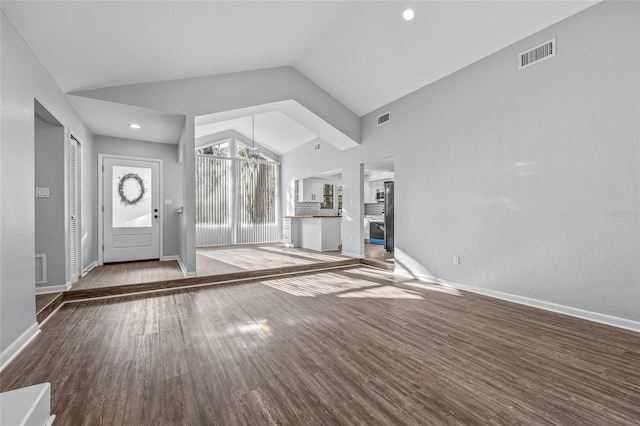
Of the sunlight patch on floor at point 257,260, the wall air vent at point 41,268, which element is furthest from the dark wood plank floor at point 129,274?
the sunlight patch on floor at point 257,260

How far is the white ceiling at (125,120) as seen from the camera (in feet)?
13.6

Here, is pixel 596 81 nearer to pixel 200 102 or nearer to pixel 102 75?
pixel 200 102

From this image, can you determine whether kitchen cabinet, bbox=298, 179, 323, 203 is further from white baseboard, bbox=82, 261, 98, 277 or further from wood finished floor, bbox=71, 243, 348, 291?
white baseboard, bbox=82, 261, 98, 277

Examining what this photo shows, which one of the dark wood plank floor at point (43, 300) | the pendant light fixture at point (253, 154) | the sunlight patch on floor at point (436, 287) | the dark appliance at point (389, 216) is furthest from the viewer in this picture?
the dark appliance at point (389, 216)

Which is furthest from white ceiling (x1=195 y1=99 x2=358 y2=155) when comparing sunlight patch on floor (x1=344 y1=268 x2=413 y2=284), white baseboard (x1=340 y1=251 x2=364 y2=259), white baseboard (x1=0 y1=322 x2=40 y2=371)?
white baseboard (x1=0 y1=322 x2=40 y2=371)

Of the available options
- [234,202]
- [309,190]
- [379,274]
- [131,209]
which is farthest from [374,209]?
[131,209]

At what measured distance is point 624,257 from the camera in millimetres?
2740

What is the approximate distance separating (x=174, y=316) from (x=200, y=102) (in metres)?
3.22

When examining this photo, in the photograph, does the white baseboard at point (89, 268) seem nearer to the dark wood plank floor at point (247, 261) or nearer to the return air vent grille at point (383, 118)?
the dark wood plank floor at point (247, 261)

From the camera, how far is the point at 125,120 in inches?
187

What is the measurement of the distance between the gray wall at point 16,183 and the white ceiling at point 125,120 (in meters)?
1.22

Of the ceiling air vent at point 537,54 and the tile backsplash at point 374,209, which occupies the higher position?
the ceiling air vent at point 537,54

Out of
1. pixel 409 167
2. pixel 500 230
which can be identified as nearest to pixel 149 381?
pixel 500 230

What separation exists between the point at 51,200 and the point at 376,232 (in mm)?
7800
